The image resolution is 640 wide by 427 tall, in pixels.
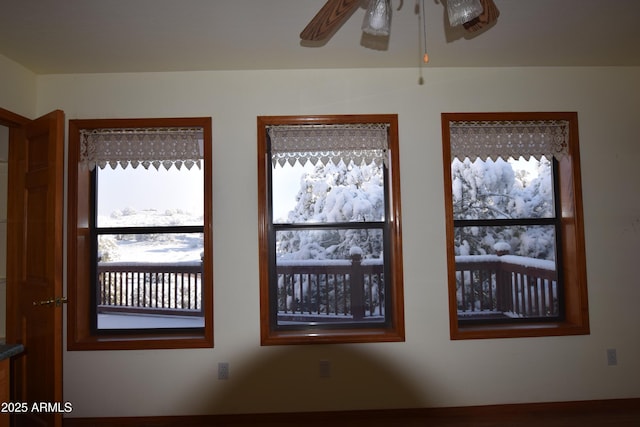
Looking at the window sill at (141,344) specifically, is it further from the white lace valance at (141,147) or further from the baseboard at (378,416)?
the white lace valance at (141,147)

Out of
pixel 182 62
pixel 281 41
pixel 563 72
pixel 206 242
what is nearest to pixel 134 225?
pixel 206 242

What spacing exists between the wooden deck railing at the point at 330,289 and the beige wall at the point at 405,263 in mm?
272

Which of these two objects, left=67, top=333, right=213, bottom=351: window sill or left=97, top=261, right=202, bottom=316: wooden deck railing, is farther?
left=97, top=261, right=202, bottom=316: wooden deck railing

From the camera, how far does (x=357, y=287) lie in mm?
2676

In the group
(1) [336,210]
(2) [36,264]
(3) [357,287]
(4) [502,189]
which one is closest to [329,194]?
(1) [336,210]

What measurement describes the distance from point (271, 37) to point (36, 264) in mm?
2017

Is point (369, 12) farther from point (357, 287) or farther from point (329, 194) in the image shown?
point (357, 287)

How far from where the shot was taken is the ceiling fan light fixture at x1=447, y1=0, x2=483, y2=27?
1.22 meters

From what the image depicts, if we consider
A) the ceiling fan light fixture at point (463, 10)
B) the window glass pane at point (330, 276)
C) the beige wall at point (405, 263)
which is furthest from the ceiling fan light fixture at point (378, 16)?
the window glass pane at point (330, 276)

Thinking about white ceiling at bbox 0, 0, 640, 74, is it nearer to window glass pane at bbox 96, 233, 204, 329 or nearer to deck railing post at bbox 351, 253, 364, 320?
window glass pane at bbox 96, 233, 204, 329

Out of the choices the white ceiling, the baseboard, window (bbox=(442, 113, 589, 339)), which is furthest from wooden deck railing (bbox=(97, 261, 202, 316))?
window (bbox=(442, 113, 589, 339))

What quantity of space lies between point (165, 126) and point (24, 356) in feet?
5.71

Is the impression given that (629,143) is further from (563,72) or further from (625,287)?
(625,287)

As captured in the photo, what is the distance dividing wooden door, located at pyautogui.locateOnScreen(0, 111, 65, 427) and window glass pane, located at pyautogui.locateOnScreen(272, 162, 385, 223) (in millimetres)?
1354
